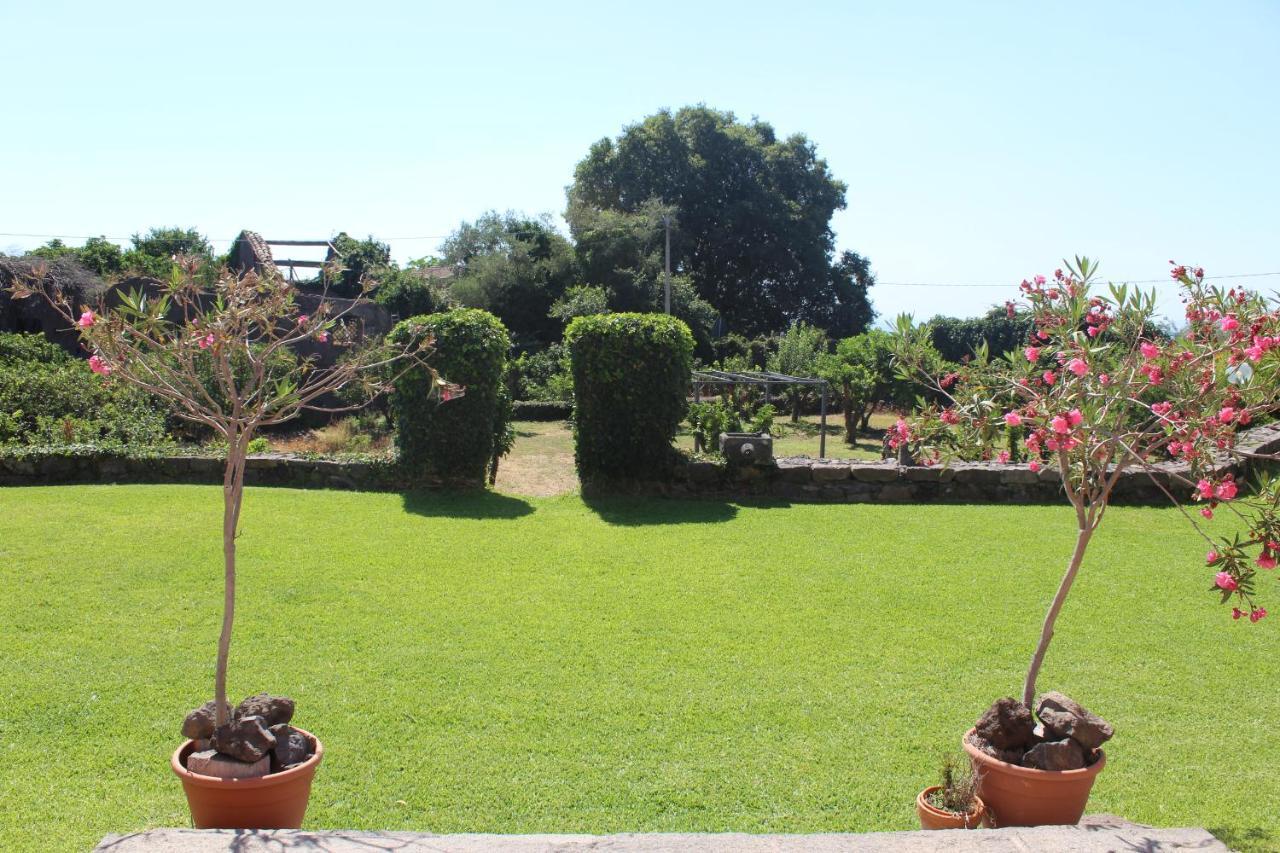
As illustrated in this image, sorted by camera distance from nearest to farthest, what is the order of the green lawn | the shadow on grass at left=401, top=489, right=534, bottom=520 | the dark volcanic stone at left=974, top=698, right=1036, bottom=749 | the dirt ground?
the dark volcanic stone at left=974, top=698, right=1036, bottom=749, the green lawn, the shadow on grass at left=401, top=489, right=534, bottom=520, the dirt ground

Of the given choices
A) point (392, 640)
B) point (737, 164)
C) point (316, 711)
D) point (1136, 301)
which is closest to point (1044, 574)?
point (1136, 301)

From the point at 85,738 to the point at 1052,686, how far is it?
15.8 ft

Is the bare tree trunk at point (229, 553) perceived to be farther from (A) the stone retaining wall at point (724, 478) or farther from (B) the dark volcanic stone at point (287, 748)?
(A) the stone retaining wall at point (724, 478)

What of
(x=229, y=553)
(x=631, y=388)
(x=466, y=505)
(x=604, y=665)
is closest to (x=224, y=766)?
(x=229, y=553)

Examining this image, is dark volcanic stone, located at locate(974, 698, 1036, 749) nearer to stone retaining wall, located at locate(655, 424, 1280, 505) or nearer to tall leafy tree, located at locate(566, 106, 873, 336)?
stone retaining wall, located at locate(655, 424, 1280, 505)

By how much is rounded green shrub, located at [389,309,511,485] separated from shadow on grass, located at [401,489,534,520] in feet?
1.02

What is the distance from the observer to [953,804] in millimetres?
3602

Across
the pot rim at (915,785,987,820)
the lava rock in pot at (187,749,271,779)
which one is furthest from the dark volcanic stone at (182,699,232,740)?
the pot rim at (915,785,987,820)

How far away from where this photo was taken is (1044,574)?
7.77 m

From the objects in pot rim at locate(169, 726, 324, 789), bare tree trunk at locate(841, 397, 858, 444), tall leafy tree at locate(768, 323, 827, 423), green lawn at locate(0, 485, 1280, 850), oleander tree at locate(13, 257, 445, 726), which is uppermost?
tall leafy tree at locate(768, 323, 827, 423)

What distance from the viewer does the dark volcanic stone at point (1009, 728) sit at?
3666 mm

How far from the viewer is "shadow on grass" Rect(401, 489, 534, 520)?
9.89 meters

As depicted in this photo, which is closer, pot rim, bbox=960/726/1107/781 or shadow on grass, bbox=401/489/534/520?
pot rim, bbox=960/726/1107/781

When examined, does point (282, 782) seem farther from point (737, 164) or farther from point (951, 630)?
point (737, 164)
